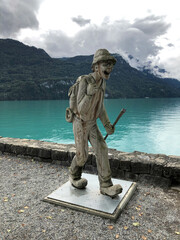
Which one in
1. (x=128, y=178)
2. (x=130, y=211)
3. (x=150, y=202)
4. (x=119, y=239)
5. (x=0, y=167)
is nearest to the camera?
(x=119, y=239)

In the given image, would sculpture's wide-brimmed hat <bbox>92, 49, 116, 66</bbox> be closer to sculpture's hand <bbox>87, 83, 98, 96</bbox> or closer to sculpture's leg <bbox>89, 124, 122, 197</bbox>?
sculpture's hand <bbox>87, 83, 98, 96</bbox>

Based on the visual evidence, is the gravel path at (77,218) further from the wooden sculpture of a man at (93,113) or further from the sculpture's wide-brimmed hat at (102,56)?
the sculpture's wide-brimmed hat at (102,56)

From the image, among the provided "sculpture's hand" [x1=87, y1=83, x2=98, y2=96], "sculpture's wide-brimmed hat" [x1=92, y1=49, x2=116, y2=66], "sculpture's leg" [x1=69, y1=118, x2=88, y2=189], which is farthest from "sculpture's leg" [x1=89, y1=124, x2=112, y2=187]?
"sculpture's wide-brimmed hat" [x1=92, y1=49, x2=116, y2=66]

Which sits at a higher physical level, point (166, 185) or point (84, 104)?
point (84, 104)

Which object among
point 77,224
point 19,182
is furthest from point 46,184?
point 77,224

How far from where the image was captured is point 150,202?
437cm

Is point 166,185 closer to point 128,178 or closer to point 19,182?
point 128,178

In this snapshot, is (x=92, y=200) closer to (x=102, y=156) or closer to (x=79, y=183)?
(x=79, y=183)

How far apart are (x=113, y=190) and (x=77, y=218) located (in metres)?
0.86

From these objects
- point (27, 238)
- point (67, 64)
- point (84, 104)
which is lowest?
point (27, 238)

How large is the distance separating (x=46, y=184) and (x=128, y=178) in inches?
84.5

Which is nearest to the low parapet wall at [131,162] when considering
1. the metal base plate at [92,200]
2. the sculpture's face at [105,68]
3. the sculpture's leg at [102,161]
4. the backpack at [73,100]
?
the metal base plate at [92,200]

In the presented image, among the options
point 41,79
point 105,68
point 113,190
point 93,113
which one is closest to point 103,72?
point 105,68

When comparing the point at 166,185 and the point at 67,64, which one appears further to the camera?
the point at 67,64
